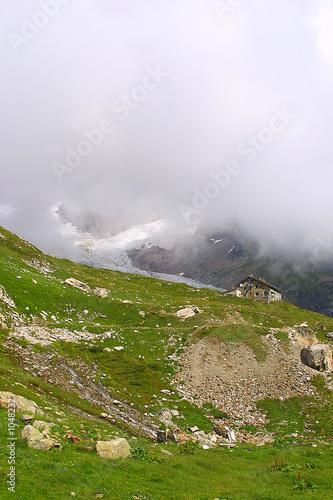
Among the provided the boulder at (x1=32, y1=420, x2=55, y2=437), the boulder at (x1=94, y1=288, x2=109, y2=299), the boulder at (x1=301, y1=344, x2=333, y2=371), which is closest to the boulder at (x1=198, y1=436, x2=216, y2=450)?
the boulder at (x1=32, y1=420, x2=55, y2=437)

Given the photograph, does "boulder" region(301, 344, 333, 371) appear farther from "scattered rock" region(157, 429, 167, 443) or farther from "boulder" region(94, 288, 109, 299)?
"boulder" region(94, 288, 109, 299)

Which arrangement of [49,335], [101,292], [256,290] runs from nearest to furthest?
[49,335], [101,292], [256,290]

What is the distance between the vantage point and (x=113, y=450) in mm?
18078

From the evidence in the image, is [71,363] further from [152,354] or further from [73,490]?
[73,490]

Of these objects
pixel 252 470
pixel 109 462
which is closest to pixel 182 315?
pixel 252 470

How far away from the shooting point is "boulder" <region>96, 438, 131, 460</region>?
17703 mm

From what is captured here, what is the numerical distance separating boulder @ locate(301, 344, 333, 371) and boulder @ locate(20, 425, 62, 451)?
4549 centimetres

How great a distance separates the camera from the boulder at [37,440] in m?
16.1

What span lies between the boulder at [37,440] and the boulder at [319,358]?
149ft

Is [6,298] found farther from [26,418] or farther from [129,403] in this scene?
[26,418]

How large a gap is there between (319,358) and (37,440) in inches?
1855

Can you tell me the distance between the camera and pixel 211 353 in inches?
1993

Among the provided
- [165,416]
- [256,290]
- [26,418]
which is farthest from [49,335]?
[256,290]

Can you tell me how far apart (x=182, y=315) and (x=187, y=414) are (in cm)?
3314
